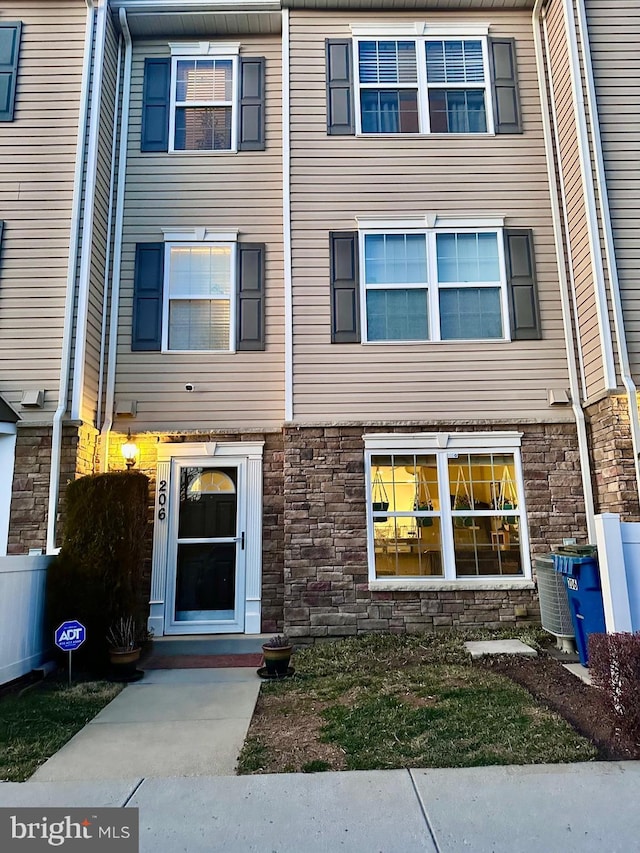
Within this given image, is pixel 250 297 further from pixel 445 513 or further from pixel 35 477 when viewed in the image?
pixel 445 513

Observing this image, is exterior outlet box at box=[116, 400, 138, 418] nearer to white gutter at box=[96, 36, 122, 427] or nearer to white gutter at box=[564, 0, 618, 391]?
white gutter at box=[96, 36, 122, 427]

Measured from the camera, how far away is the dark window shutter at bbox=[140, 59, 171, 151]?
311 inches

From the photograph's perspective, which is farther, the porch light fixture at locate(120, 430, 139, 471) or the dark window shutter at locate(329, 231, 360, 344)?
the dark window shutter at locate(329, 231, 360, 344)

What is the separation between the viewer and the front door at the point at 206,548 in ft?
22.2

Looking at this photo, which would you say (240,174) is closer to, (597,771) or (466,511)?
(466,511)

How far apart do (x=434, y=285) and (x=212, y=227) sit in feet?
9.75

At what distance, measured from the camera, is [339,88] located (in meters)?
7.78

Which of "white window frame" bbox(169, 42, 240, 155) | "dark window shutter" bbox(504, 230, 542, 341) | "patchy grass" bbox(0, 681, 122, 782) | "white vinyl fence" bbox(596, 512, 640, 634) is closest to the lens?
"patchy grass" bbox(0, 681, 122, 782)

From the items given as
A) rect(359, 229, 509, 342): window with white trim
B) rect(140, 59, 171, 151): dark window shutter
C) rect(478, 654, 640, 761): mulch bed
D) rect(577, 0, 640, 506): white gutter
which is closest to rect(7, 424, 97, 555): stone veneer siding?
rect(359, 229, 509, 342): window with white trim

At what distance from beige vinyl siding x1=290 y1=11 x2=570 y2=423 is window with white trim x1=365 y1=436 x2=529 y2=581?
50cm

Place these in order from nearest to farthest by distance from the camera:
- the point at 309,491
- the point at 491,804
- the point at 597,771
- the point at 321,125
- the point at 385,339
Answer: the point at 491,804 → the point at 597,771 → the point at 309,491 → the point at 385,339 → the point at 321,125

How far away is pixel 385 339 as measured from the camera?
7164 mm

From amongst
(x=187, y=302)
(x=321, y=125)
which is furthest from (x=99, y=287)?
(x=321, y=125)

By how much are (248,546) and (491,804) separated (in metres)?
4.31
